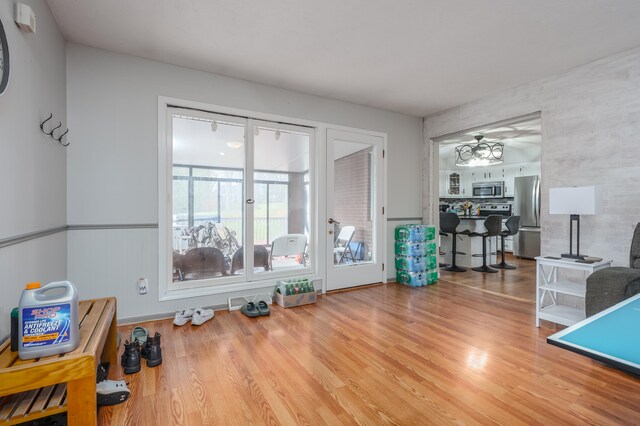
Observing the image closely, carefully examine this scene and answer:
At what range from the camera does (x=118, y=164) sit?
9.56ft

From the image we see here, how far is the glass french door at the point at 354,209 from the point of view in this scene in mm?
4141

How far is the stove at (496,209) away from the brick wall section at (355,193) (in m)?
4.74

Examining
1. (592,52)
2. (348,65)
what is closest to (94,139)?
(348,65)

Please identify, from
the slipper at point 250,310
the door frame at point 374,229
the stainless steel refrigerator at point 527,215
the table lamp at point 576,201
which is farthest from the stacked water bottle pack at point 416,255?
the stainless steel refrigerator at point 527,215

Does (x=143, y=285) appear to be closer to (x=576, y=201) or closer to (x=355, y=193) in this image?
(x=355, y=193)

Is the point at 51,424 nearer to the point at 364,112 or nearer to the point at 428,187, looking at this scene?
the point at 364,112

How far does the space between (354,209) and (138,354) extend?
302 centimetres

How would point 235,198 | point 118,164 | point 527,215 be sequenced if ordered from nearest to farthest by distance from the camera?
point 118,164 < point 235,198 < point 527,215

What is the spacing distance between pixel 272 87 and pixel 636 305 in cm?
357

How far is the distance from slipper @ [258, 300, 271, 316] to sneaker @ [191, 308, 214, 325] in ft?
1.55

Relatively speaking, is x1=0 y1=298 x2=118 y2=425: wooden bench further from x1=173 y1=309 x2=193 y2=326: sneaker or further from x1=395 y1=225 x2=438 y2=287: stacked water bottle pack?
x1=395 y1=225 x2=438 y2=287: stacked water bottle pack

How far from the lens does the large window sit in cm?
328

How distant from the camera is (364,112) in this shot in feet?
14.5

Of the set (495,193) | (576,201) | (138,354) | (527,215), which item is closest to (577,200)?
(576,201)
